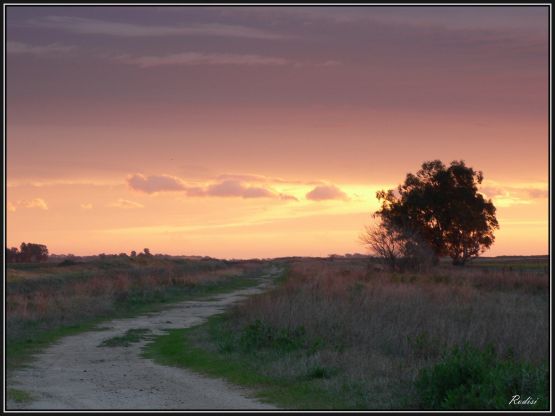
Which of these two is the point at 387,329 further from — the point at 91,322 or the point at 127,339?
the point at 91,322

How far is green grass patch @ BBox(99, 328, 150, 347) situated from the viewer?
20.7 meters

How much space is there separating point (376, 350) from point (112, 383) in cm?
651

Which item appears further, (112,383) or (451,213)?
(451,213)

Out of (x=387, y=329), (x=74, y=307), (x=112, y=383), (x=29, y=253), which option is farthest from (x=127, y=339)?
(x=29, y=253)

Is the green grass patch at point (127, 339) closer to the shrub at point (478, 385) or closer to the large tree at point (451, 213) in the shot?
the shrub at point (478, 385)

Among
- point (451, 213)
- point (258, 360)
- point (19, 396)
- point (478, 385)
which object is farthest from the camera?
point (451, 213)

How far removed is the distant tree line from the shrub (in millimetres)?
138475

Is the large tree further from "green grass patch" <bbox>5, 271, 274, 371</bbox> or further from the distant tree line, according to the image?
the distant tree line

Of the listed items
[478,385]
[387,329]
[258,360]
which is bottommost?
[258,360]

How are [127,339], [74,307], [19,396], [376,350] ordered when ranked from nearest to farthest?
[19,396], [376,350], [127,339], [74,307]

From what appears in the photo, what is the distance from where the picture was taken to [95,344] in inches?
831

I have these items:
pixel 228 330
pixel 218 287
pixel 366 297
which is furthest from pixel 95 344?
pixel 218 287

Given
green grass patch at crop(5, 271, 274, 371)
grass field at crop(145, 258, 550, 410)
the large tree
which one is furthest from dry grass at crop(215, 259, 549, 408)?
the large tree

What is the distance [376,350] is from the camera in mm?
18109
